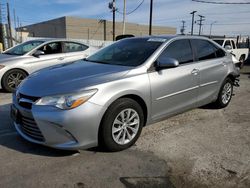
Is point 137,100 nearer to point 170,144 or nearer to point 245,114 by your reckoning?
point 170,144

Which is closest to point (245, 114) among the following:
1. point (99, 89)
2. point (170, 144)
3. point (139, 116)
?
point (170, 144)

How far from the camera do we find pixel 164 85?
148 inches

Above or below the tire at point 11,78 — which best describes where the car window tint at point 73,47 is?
above

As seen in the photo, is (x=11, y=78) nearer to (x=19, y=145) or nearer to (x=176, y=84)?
(x=19, y=145)

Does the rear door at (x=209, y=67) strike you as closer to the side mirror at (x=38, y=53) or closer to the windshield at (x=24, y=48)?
the side mirror at (x=38, y=53)

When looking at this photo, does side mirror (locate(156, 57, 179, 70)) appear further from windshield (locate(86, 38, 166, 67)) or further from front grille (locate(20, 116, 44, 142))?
front grille (locate(20, 116, 44, 142))

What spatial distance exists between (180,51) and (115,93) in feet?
5.60

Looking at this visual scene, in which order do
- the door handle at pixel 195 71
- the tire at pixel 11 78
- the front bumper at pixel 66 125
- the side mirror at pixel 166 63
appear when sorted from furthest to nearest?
the tire at pixel 11 78 → the door handle at pixel 195 71 → the side mirror at pixel 166 63 → the front bumper at pixel 66 125

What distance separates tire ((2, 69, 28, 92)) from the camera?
665cm

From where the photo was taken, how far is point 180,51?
14.0 ft

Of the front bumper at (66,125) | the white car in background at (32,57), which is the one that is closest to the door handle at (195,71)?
the front bumper at (66,125)

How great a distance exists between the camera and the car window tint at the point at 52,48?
7.39 meters

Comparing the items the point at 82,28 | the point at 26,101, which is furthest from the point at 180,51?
the point at 82,28

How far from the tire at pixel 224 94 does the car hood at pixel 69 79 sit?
103 inches
